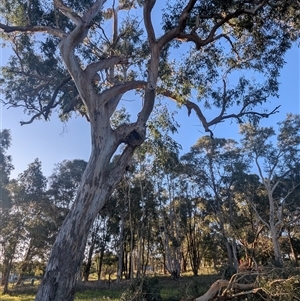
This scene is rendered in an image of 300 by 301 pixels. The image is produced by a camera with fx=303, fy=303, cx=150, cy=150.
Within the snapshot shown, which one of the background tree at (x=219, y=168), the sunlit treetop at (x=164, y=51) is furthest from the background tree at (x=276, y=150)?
the sunlit treetop at (x=164, y=51)

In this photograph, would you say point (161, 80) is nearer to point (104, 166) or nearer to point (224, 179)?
point (104, 166)

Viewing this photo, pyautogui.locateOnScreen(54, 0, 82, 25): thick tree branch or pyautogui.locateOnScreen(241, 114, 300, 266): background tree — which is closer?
pyautogui.locateOnScreen(54, 0, 82, 25): thick tree branch

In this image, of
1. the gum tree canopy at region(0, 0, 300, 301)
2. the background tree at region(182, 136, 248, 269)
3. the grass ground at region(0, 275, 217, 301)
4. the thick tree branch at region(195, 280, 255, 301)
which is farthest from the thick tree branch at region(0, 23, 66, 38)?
the background tree at region(182, 136, 248, 269)

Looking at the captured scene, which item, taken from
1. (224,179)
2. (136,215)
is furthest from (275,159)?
(136,215)

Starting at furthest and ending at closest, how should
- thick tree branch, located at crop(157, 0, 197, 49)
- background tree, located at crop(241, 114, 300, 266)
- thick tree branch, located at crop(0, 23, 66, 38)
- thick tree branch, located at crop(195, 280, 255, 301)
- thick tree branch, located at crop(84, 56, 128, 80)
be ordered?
background tree, located at crop(241, 114, 300, 266) < thick tree branch, located at crop(0, 23, 66, 38) < thick tree branch, located at crop(157, 0, 197, 49) < thick tree branch, located at crop(84, 56, 128, 80) < thick tree branch, located at crop(195, 280, 255, 301)

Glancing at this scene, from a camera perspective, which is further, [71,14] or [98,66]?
[98,66]

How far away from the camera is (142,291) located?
621 cm

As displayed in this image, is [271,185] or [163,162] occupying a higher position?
[271,185]

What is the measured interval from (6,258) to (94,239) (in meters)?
5.78

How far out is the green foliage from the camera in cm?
612

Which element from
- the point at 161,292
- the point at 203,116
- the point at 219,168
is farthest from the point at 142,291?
the point at 219,168

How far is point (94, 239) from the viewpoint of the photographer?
2161 cm

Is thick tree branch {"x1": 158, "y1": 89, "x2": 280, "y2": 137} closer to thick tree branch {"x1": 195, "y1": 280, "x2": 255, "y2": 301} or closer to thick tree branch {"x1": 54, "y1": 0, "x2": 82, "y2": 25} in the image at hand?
thick tree branch {"x1": 54, "y1": 0, "x2": 82, "y2": 25}

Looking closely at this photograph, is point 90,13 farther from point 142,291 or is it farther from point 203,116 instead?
point 142,291
